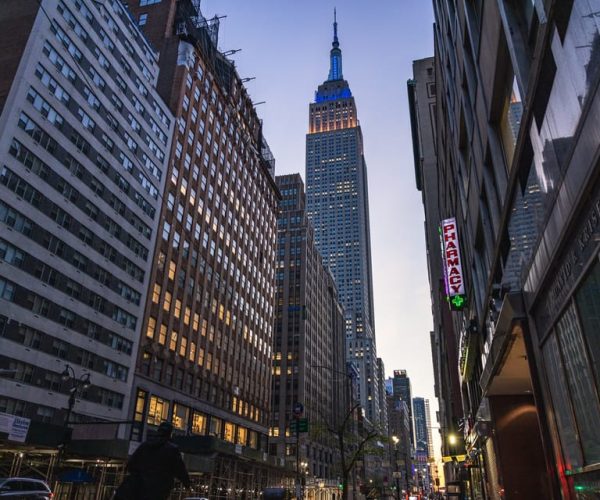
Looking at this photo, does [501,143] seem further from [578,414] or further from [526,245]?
[578,414]

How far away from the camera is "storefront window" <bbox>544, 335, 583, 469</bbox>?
31.0 ft

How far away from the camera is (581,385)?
28.6ft

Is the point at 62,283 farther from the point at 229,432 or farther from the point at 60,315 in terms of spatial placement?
the point at 229,432

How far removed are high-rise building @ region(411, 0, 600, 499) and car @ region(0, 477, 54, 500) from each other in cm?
1878

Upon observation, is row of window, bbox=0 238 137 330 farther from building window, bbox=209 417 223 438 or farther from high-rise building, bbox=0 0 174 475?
building window, bbox=209 417 223 438

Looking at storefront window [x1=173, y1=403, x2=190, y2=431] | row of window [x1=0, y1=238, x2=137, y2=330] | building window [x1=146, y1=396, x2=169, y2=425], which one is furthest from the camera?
storefront window [x1=173, y1=403, x2=190, y2=431]

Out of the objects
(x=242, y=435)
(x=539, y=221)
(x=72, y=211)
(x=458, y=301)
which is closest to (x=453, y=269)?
(x=458, y=301)

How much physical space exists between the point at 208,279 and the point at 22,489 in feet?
167

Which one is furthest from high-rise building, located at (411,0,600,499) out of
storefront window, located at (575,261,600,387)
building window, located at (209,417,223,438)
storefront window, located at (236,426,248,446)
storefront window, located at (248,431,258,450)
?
storefront window, located at (248,431,258,450)

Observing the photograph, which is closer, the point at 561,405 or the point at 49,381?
A: the point at 561,405

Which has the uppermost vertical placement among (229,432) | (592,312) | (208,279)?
(208,279)

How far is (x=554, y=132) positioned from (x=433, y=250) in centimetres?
7067

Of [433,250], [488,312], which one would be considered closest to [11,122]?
[488,312]

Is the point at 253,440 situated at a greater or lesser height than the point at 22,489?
greater
